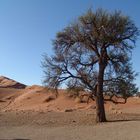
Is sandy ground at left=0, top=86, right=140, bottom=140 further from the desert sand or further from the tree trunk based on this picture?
the tree trunk

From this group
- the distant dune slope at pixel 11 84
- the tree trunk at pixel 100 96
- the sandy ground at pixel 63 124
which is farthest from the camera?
the distant dune slope at pixel 11 84

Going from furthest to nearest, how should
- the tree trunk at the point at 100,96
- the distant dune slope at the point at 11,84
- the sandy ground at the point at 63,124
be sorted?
the distant dune slope at the point at 11,84, the tree trunk at the point at 100,96, the sandy ground at the point at 63,124

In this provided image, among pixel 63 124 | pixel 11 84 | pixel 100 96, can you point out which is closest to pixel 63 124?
pixel 63 124

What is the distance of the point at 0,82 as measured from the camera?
106 m

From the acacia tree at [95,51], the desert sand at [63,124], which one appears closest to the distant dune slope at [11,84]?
the desert sand at [63,124]

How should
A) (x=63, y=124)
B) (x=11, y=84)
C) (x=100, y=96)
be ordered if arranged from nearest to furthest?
(x=63, y=124)
(x=100, y=96)
(x=11, y=84)

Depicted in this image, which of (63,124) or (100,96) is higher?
(100,96)

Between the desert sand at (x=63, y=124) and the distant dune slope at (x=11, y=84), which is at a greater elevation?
the distant dune slope at (x=11, y=84)

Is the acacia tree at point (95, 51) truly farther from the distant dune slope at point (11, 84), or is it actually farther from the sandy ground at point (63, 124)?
the distant dune slope at point (11, 84)

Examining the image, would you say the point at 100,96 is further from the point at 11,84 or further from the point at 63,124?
the point at 11,84

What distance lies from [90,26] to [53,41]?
3272 mm

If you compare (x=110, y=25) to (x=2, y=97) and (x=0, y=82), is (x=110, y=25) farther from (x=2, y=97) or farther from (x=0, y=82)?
(x=0, y=82)

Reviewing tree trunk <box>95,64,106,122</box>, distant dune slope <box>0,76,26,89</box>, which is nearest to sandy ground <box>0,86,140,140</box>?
tree trunk <box>95,64,106,122</box>

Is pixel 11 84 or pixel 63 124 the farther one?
pixel 11 84
